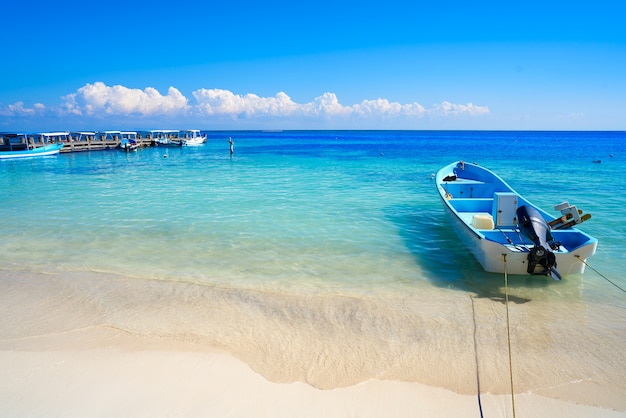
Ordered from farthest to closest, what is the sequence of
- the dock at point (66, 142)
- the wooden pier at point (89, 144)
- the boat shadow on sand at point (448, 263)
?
the wooden pier at point (89, 144) → the dock at point (66, 142) → the boat shadow on sand at point (448, 263)

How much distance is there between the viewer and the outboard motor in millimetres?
6953

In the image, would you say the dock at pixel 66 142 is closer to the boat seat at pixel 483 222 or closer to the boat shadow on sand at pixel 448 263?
the boat shadow on sand at pixel 448 263

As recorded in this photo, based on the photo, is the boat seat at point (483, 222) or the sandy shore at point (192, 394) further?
the boat seat at point (483, 222)

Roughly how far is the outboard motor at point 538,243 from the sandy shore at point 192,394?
3150 mm

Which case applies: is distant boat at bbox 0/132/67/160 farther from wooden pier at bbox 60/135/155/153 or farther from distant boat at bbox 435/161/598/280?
distant boat at bbox 435/161/598/280

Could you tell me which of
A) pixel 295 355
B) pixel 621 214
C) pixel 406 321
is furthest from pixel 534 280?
pixel 621 214

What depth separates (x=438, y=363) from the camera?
507cm

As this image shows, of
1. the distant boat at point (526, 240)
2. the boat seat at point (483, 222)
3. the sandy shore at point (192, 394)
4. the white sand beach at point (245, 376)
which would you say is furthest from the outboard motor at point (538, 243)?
the sandy shore at point (192, 394)

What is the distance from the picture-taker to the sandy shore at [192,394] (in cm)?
414

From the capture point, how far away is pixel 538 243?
730 cm

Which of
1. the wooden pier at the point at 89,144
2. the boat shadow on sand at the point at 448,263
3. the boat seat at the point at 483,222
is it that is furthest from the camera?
the wooden pier at the point at 89,144

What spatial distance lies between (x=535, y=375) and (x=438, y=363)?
114 cm

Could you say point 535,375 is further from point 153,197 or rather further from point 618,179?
point 618,179

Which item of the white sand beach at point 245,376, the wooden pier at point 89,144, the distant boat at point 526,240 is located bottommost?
the white sand beach at point 245,376
